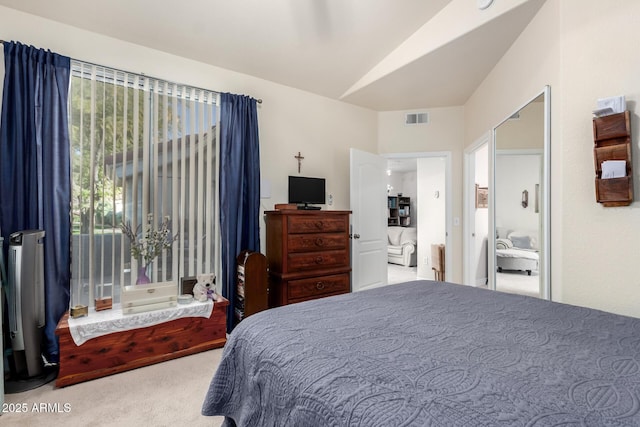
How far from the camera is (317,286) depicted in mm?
3076

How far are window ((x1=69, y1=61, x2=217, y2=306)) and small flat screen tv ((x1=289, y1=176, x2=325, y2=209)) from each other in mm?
819

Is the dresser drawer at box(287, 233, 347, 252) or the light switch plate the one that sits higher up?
the light switch plate

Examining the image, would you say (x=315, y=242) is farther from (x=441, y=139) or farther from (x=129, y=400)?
(x=441, y=139)

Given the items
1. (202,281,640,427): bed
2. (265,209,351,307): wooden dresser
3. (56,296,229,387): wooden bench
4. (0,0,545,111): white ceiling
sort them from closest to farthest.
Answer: (202,281,640,427): bed → (56,296,229,387): wooden bench → (0,0,545,111): white ceiling → (265,209,351,307): wooden dresser

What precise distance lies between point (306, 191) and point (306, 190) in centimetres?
1

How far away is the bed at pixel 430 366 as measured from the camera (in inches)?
25.9

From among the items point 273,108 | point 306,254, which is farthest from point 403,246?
point 273,108

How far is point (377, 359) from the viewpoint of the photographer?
876 millimetres

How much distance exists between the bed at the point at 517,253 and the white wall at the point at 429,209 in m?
2.48

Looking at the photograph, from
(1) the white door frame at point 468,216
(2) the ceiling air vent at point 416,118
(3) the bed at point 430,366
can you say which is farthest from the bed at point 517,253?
(2) the ceiling air vent at point 416,118

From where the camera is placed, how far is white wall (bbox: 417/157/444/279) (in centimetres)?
535

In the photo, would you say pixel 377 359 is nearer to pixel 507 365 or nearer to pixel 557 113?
pixel 507 365

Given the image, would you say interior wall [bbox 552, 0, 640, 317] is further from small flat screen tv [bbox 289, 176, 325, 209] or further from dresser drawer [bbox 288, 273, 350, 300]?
small flat screen tv [bbox 289, 176, 325, 209]

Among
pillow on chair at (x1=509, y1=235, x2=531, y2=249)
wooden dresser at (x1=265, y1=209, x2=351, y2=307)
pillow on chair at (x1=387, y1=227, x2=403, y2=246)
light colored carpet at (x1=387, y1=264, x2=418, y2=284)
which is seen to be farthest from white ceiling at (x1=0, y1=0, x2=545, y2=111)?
pillow on chair at (x1=387, y1=227, x2=403, y2=246)
